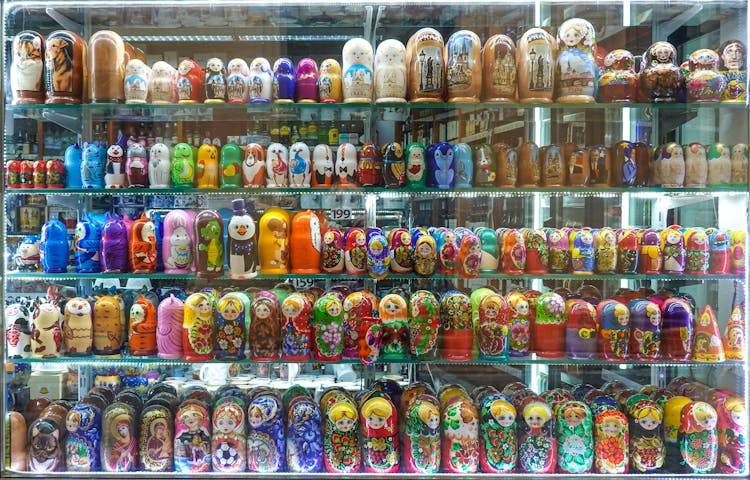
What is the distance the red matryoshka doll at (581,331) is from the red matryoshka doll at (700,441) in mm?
518

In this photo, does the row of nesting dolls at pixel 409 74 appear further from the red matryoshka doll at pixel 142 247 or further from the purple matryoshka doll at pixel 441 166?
the red matryoshka doll at pixel 142 247

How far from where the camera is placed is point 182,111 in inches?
117

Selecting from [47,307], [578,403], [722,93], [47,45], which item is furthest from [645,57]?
[47,307]

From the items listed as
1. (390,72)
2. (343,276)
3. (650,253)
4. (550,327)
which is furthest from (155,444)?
(650,253)

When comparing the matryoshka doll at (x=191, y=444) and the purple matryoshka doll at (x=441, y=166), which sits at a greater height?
the purple matryoshka doll at (x=441, y=166)

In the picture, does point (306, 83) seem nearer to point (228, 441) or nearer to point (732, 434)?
point (228, 441)

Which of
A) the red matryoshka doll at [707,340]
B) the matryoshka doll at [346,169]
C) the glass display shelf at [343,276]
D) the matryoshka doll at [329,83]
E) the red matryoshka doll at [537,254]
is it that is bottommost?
the red matryoshka doll at [707,340]

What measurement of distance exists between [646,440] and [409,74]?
2018mm

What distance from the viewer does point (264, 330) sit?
2.90m

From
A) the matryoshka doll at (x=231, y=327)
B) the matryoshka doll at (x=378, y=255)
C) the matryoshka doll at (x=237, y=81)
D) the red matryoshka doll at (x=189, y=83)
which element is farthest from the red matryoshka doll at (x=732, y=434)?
the red matryoshka doll at (x=189, y=83)

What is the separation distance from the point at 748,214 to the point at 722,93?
585 mm

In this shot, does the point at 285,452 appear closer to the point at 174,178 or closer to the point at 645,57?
the point at 174,178


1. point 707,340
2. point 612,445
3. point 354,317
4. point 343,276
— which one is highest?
point 343,276

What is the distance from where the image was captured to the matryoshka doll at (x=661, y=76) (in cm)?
294
